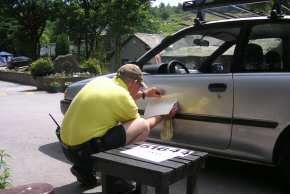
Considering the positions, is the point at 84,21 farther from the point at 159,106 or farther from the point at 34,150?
the point at 159,106

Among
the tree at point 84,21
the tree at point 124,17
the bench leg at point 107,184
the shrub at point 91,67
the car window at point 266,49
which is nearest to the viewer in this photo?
the bench leg at point 107,184

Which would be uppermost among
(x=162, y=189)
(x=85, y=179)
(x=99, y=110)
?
(x=99, y=110)

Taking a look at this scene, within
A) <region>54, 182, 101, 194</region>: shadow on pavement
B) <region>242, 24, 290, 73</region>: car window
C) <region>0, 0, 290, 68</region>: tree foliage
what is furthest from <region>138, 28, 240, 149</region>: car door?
<region>0, 0, 290, 68</region>: tree foliage

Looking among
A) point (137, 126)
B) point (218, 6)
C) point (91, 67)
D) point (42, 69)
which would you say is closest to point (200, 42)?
point (218, 6)

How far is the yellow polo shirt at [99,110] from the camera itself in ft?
14.8

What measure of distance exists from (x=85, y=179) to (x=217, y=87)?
1613 mm

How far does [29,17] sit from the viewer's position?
43.8 meters

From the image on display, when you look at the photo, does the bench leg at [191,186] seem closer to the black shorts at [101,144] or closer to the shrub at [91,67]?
the black shorts at [101,144]

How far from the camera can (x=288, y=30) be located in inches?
189

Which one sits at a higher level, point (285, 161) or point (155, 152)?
point (155, 152)

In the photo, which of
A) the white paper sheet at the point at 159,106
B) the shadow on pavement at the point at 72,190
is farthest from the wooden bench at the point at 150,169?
the white paper sheet at the point at 159,106

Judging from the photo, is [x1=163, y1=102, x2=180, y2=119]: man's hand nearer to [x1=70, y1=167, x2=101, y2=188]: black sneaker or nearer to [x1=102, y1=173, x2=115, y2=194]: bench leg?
[x1=70, y1=167, x2=101, y2=188]: black sneaker

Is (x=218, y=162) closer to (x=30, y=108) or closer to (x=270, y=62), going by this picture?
(x=270, y=62)

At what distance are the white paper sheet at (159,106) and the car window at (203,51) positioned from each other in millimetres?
502
